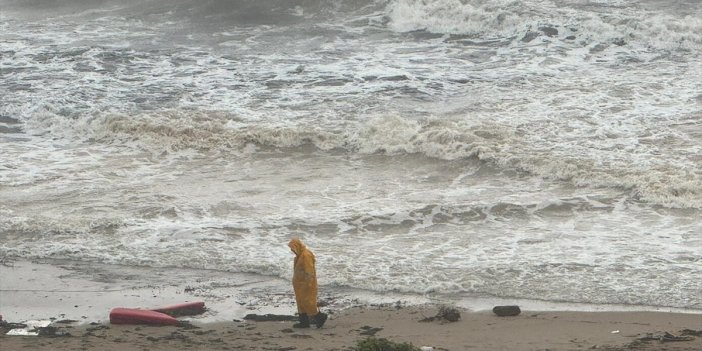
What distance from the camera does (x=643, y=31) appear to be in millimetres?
21281

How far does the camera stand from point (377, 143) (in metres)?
16.0

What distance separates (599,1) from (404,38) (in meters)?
4.76

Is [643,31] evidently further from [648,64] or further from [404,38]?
[404,38]

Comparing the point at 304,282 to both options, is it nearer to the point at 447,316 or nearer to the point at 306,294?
the point at 306,294

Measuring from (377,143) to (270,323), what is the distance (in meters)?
7.21

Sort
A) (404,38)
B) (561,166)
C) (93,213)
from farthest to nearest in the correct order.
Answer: (404,38)
(561,166)
(93,213)

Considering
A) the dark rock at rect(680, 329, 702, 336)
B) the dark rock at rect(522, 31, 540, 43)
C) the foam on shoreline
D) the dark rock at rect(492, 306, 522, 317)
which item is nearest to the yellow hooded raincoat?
the foam on shoreline

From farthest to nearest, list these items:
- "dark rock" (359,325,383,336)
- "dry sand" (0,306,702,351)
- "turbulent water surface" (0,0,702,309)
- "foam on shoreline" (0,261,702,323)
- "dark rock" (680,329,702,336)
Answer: "turbulent water surface" (0,0,702,309), "foam on shoreline" (0,261,702,323), "dark rock" (359,325,383,336), "dark rock" (680,329,702,336), "dry sand" (0,306,702,351)

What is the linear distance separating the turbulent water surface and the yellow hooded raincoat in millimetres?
1319

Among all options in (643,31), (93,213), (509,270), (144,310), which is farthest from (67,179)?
(643,31)

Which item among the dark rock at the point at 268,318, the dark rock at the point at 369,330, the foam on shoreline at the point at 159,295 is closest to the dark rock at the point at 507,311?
the foam on shoreline at the point at 159,295

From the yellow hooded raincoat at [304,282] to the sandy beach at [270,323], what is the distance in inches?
8.5

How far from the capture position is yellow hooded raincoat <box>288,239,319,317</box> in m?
8.92

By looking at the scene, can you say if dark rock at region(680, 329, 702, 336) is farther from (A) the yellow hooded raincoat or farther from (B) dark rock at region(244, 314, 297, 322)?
(B) dark rock at region(244, 314, 297, 322)
